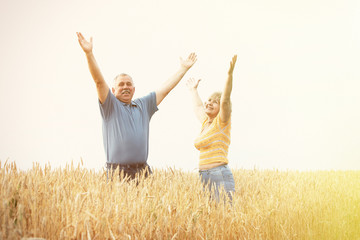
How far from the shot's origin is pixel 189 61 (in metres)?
5.10

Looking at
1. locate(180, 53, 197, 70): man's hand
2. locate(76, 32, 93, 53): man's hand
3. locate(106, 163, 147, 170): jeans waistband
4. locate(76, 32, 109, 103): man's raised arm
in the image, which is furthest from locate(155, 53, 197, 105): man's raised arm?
locate(76, 32, 93, 53): man's hand

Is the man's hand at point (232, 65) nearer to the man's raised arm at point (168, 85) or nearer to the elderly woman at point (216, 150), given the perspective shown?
the elderly woman at point (216, 150)

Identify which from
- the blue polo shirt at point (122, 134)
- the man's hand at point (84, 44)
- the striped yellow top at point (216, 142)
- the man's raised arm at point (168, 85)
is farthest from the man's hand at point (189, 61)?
the man's hand at point (84, 44)

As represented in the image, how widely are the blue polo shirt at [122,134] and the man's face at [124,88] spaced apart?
98 mm

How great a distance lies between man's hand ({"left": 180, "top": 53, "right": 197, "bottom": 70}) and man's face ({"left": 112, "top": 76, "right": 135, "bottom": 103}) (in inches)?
40.9

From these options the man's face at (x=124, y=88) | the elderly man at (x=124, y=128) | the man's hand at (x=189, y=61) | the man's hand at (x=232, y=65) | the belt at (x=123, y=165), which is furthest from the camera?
the man's hand at (x=189, y=61)

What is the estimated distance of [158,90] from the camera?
16.0 feet

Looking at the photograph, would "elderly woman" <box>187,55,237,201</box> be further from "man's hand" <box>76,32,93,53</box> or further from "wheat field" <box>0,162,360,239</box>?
"man's hand" <box>76,32,93,53</box>

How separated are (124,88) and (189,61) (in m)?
1.28

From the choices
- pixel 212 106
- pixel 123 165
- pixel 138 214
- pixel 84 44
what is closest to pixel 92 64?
pixel 84 44

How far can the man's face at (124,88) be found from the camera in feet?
14.2

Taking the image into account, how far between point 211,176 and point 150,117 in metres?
1.36

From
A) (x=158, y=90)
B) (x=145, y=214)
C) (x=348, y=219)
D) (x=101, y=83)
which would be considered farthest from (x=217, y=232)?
(x=348, y=219)

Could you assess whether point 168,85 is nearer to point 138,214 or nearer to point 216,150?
point 216,150
